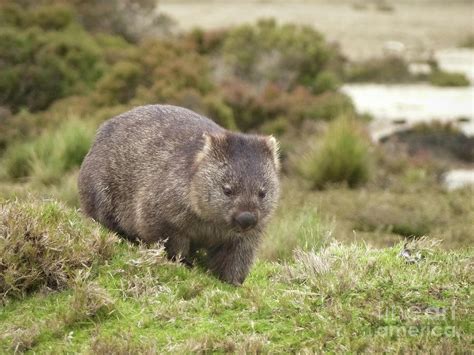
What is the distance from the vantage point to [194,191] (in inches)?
244

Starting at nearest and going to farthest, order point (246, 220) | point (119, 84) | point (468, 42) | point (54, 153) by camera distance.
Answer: point (246, 220), point (54, 153), point (119, 84), point (468, 42)

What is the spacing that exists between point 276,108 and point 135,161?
11.1 metres

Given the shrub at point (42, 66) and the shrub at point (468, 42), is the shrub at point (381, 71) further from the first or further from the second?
the shrub at point (42, 66)

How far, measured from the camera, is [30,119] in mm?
14680

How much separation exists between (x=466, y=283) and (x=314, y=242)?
7.69ft

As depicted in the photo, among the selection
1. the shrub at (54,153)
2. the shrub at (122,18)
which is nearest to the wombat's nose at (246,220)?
the shrub at (54,153)

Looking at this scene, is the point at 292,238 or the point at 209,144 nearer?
the point at 209,144

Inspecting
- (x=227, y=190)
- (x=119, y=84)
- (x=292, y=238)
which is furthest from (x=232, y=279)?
(x=119, y=84)

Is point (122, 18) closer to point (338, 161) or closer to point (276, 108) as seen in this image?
point (276, 108)

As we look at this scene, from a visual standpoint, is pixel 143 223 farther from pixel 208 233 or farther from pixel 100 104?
pixel 100 104

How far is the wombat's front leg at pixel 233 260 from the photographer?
246 inches

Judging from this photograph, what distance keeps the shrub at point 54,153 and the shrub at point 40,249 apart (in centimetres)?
671

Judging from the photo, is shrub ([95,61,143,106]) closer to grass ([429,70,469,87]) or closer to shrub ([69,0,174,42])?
shrub ([69,0,174,42])

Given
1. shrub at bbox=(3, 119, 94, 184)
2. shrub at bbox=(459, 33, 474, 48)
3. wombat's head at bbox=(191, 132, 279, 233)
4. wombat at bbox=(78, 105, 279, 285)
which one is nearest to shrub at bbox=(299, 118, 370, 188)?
shrub at bbox=(3, 119, 94, 184)
